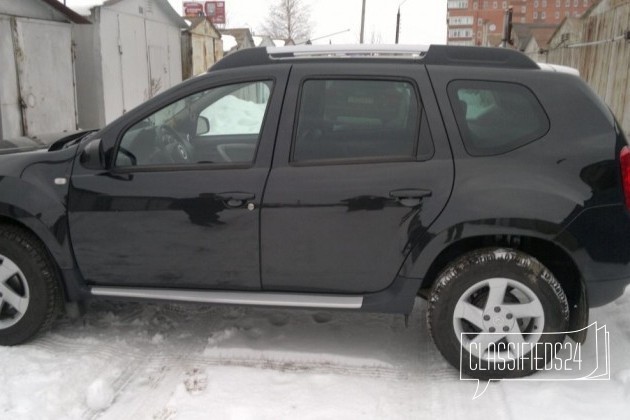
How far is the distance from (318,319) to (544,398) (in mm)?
1554

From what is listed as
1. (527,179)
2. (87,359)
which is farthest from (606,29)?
(87,359)

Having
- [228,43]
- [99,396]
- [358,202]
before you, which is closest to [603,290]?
[358,202]

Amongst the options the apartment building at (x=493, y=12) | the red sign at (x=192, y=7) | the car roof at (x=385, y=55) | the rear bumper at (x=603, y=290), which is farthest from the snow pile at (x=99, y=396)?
the apartment building at (x=493, y=12)

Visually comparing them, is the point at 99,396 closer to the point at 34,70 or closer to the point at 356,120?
the point at 356,120

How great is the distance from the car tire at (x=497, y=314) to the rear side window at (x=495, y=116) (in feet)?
1.94

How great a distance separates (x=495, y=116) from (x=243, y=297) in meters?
1.74

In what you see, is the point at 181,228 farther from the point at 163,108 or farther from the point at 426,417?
the point at 426,417

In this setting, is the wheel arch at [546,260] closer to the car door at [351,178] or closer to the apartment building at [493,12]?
the car door at [351,178]

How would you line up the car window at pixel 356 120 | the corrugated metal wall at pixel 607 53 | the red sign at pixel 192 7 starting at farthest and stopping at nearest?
1. the red sign at pixel 192 7
2. the corrugated metal wall at pixel 607 53
3. the car window at pixel 356 120

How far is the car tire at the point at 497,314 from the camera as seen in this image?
3.05 meters

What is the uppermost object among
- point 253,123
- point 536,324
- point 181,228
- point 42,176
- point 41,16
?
point 41,16

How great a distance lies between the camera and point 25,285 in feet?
11.3

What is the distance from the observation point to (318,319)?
13.0 feet

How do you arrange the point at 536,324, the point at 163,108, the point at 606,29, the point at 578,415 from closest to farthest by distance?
the point at 578,415 → the point at 536,324 → the point at 163,108 → the point at 606,29
